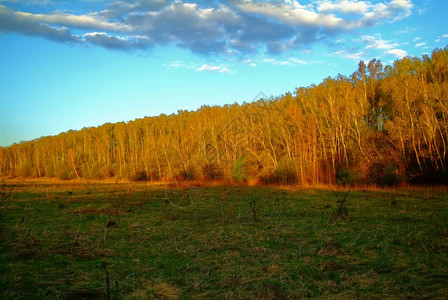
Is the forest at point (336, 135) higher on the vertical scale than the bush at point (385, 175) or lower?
higher

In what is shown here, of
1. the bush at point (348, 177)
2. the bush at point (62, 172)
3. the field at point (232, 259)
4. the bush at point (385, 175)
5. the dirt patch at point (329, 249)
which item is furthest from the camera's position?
the bush at point (62, 172)

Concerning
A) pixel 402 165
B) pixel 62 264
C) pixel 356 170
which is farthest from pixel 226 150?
pixel 62 264

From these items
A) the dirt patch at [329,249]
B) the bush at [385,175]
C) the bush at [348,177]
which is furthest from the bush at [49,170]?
the dirt patch at [329,249]

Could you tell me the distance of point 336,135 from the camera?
35719 millimetres

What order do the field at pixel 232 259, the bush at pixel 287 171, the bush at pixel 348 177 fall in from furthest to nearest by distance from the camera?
the bush at pixel 287 171, the bush at pixel 348 177, the field at pixel 232 259

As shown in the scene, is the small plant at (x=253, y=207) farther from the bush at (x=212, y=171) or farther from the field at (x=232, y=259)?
the bush at (x=212, y=171)

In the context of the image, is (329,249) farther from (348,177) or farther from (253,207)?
(348,177)

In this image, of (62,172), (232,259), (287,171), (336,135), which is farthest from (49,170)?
(232,259)

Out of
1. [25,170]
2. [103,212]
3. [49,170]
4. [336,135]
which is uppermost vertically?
[336,135]

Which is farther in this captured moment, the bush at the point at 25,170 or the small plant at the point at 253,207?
the bush at the point at 25,170

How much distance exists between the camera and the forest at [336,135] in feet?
94.0

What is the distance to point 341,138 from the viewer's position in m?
35.3

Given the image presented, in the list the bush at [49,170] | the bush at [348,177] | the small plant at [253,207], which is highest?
the bush at [49,170]

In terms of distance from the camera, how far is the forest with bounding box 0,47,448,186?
1128 inches
